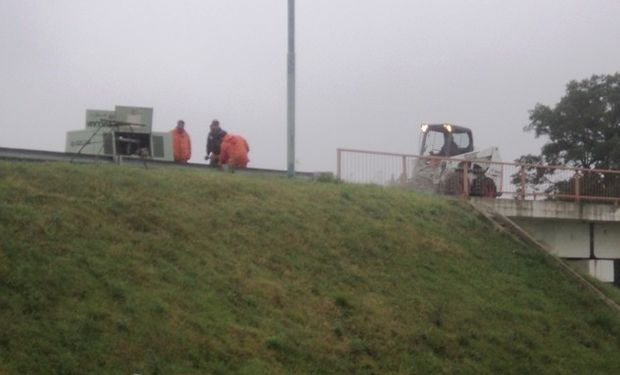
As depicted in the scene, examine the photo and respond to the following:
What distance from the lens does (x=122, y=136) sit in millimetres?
24750

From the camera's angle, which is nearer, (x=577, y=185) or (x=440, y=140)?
(x=577, y=185)

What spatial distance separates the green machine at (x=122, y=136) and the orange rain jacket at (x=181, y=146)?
68 cm

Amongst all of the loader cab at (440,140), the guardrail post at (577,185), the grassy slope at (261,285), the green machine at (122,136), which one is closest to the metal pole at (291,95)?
the grassy slope at (261,285)

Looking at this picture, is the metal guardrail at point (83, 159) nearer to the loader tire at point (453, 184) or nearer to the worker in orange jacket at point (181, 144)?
the worker in orange jacket at point (181, 144)

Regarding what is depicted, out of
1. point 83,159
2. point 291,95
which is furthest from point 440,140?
point 83,159

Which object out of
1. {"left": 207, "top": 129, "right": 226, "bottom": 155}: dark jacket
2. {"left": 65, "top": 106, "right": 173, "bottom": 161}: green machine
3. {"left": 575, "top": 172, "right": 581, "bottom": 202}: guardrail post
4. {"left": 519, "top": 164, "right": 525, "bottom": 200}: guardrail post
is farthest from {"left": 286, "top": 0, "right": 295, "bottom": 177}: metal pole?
{"left": 575, "top": 172, "right": 581, "bottom": 202}: guardrail post

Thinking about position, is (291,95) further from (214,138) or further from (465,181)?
(465,181)

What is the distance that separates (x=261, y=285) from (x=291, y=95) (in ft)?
29.7

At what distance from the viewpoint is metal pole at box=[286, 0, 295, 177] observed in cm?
2553

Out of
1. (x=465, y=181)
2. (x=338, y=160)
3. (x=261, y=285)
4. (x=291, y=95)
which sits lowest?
(x=261, y=285)

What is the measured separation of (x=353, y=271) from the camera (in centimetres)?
1977

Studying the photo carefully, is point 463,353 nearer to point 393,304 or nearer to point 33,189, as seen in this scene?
point 393,304

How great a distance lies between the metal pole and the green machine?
2.66m

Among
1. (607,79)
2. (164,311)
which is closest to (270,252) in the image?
(164,311)
